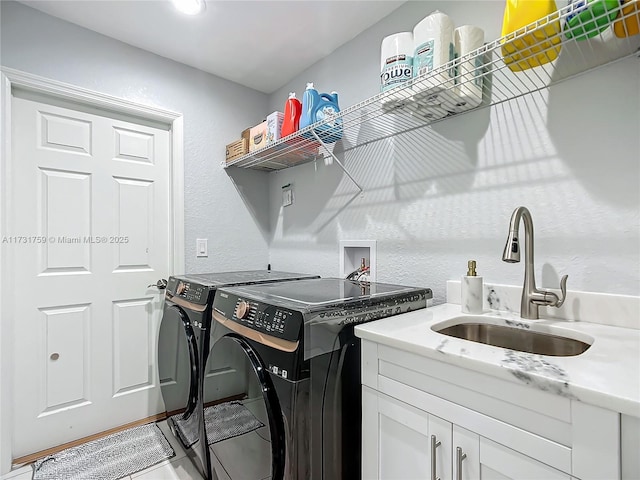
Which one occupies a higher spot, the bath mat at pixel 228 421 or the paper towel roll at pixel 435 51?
the paper towel roll at pixel 435 51

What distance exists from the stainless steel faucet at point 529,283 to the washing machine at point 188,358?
116cm

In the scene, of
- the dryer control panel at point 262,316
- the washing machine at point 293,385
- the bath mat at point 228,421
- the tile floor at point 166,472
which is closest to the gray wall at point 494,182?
the washing machine at point 293,385

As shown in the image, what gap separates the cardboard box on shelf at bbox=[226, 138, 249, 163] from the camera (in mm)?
2266

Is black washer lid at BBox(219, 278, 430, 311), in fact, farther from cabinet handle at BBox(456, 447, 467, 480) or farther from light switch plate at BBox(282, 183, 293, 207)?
light switch plate at BBox(282, 183, 293, 207)

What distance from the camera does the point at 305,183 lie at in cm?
235

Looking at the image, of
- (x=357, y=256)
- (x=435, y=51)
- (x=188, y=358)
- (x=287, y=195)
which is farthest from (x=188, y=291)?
(x=435, y=51)

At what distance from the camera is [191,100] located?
2.31m

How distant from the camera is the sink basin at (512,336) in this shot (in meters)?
1.05

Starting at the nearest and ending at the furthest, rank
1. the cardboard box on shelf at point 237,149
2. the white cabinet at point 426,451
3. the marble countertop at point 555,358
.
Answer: the marble countertop at point 555,358
the white cabinet at point 426,451
the cardboard box on shelf at point 237,149

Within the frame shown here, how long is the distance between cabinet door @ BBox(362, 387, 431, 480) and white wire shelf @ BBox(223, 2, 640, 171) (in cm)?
110

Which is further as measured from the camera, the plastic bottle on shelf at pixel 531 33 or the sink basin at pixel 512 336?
the sink basin at pixel 512 336

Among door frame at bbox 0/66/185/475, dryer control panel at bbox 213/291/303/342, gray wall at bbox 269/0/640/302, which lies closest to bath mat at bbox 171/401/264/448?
dryer control panel at bbox 213/291/303/342

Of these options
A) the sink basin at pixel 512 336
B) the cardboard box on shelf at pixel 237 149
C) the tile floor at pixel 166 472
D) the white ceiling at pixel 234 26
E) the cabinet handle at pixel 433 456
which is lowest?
the tile floor at pixel 166 472

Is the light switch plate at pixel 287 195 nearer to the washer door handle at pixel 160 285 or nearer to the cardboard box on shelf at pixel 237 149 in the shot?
the cardboard box on shelf at pixel 237 149
